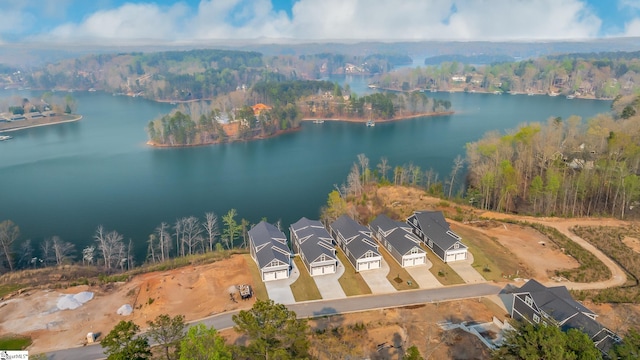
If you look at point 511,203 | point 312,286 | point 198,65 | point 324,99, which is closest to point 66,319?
point 312,286

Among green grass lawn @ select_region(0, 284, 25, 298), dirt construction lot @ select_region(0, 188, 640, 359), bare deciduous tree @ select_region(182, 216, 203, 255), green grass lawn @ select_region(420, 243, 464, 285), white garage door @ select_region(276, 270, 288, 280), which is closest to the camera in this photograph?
dirt construction lot @ select_region(0, 188, 640, 359)

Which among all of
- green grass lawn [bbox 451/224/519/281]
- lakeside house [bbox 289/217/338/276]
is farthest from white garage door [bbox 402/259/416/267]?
lakeside house [bbox 289/217/338/276]

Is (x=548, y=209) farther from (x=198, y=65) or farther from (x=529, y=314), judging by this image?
(x=198, y=65)

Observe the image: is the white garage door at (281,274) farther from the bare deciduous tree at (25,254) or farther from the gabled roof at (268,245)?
the bare deciduous tree at (25,254)

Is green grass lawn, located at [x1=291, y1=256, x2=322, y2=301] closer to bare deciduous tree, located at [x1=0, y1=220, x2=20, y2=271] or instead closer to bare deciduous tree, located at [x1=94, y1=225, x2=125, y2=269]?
bare deciduous tree, located at [x1=94, y1=225, x2=125, y2=269]

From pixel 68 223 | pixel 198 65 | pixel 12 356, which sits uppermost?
pixel 198 65

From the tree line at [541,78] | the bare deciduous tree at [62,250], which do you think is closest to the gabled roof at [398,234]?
the bare deciduous tree at [62,250]
